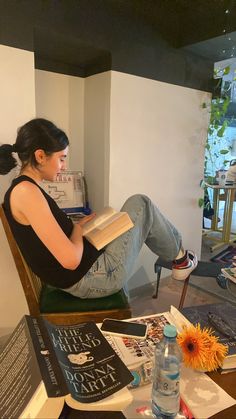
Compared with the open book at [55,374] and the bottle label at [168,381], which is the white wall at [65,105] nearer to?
the open book at [55,374]

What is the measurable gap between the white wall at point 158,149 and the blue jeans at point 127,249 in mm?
665

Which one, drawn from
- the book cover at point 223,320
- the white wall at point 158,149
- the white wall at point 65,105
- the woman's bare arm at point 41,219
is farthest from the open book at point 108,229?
the white wall at point 65,105

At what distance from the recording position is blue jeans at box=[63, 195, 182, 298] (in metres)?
1.26

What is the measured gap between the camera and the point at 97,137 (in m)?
2.13

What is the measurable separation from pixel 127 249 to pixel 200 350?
65 cm

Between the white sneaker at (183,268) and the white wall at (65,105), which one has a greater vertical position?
the white wall at (65,105)

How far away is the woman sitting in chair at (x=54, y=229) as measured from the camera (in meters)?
1.09

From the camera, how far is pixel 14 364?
648 millimetres

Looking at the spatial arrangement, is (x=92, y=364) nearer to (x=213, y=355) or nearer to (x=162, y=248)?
(x=213, y=355)

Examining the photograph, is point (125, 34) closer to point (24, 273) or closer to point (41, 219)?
point (41, 219)

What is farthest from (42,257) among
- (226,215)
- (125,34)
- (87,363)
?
(226,215)

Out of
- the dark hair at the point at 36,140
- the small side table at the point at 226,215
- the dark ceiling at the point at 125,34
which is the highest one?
the dark ceiling at the point at 125,34

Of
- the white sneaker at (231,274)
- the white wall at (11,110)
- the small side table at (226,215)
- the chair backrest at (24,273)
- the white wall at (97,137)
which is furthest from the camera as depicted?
the small side table at (226,215)

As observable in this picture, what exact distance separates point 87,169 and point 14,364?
1.77 meters
